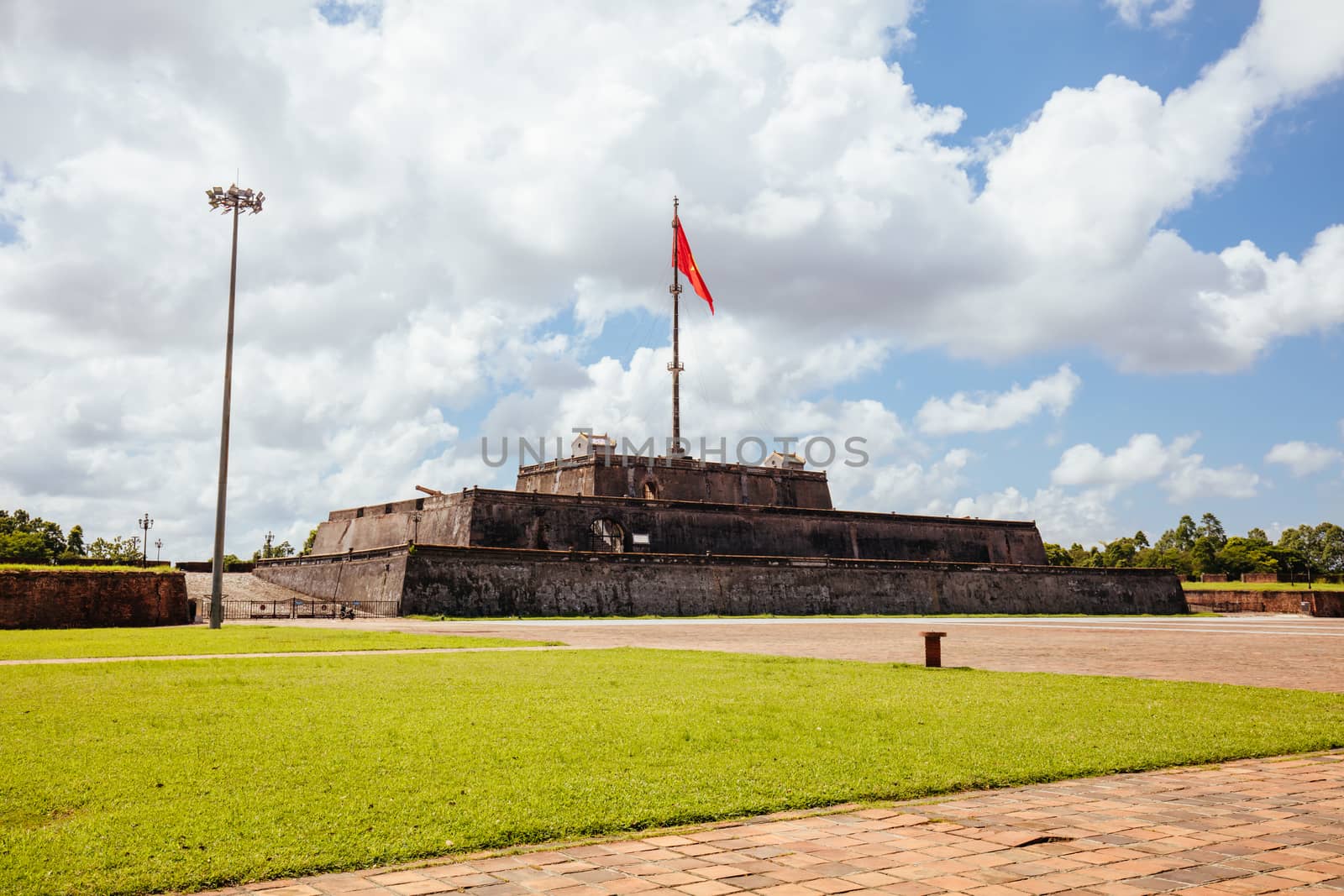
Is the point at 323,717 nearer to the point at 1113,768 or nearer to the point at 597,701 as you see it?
the point at 597,701

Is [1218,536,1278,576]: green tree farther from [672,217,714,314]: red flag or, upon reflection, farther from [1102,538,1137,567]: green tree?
[672,217,714,314]: red flag

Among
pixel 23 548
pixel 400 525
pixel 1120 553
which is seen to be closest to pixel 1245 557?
pixel 1120 553

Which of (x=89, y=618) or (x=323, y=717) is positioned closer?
(x=323, y=717)

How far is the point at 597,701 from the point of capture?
741 centimetres

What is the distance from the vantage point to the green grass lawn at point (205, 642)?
42.3 ft

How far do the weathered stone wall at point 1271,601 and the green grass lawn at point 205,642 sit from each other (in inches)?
1418

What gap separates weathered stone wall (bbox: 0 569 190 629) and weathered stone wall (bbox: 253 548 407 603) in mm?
6583

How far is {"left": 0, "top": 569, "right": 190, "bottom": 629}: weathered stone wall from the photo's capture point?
20.5 meters

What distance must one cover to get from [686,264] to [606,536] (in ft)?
49.1

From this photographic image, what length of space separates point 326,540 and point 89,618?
20.5 m

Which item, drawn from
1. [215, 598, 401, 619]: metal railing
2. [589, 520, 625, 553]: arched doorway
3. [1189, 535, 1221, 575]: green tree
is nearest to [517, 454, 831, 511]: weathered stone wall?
[589, 520, 625, 553]: arched doorway

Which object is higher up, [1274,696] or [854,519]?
[854,519]

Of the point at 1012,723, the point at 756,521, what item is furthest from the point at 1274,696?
the point at 756,521

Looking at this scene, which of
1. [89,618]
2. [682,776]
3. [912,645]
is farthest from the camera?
[89,618]
